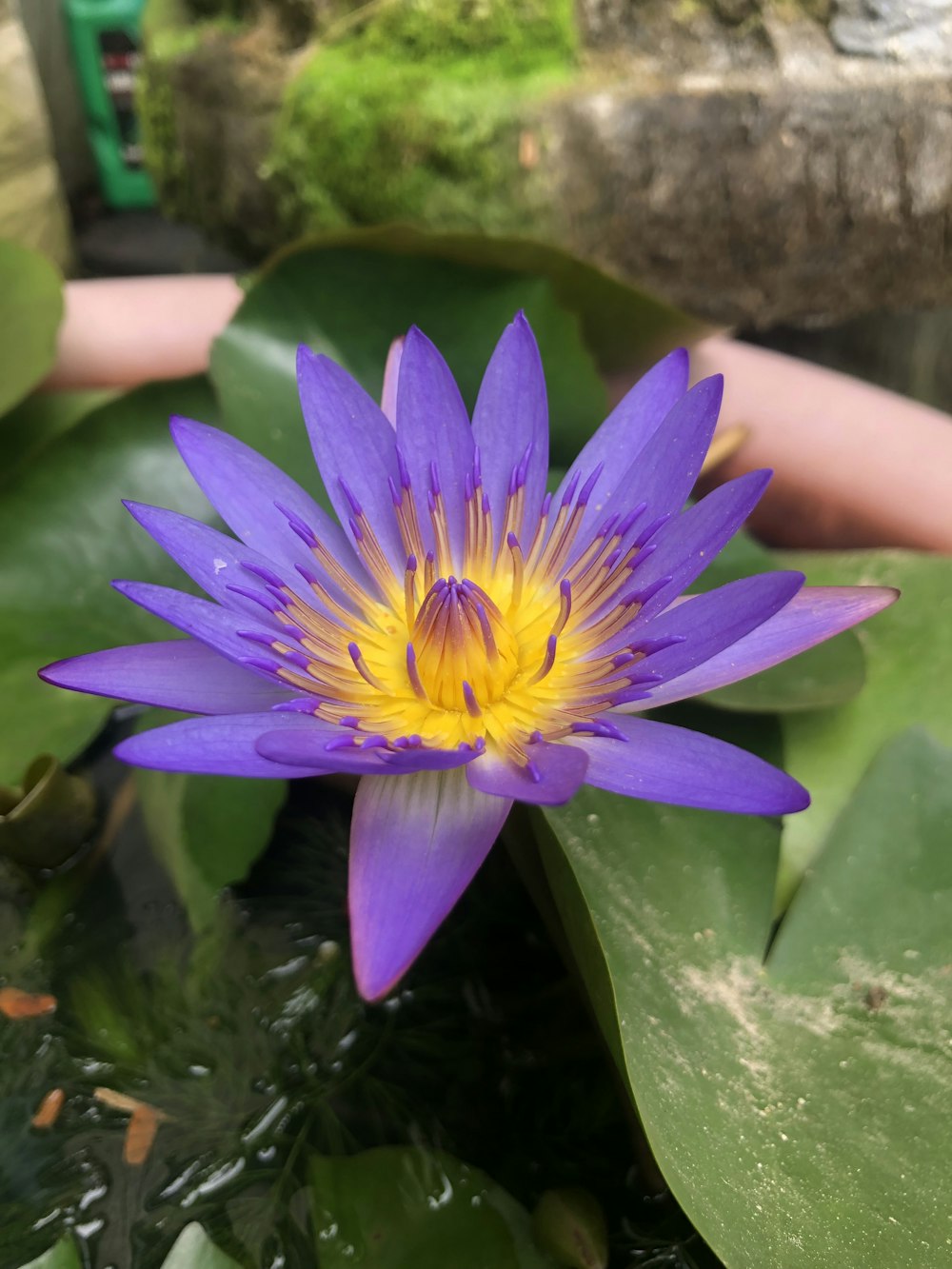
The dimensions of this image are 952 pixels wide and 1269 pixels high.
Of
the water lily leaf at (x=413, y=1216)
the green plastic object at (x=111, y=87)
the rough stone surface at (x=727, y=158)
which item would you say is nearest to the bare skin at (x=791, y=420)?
the rough stone surface at (x=727, y=158)

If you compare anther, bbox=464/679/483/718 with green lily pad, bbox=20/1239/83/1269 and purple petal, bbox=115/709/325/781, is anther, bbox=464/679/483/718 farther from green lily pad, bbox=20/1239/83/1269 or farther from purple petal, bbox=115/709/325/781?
green lily pad, bbox=20/1239/83/1269

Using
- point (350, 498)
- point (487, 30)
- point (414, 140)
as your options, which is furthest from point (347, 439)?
point (487, 30)

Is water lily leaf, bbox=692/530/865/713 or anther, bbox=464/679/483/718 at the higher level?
anther, bbox=464/679/483/718

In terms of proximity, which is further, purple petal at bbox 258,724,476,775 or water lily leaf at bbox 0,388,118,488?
water lily leaf at bbox 0,388,118,488

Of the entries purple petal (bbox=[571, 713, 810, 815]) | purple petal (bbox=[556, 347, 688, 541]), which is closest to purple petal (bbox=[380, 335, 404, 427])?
purple petal (bbox=[556, 347, 688, 541])

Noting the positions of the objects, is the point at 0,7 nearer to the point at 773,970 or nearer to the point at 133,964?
the point at 133,964

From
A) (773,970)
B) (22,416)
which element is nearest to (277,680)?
(773,970)

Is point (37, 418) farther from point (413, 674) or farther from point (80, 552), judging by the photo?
point (413, 674)
